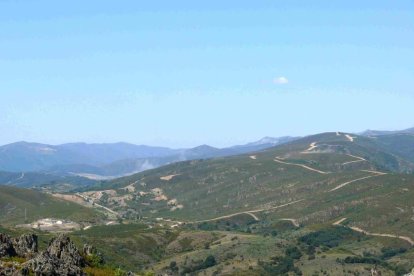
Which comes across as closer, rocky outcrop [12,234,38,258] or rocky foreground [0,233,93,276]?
rocky foreground [0,233,93,276]

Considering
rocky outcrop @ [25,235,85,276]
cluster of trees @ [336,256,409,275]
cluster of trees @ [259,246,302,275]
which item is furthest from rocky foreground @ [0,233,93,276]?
cluster of trees @ [336,256,409,275]

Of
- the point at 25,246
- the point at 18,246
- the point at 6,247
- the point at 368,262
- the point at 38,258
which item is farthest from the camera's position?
the point at 368,262

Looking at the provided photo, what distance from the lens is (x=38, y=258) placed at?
2448 inches

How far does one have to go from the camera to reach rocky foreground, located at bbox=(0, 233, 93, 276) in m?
59.9

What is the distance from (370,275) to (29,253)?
113862mm

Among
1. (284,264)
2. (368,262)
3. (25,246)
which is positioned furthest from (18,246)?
(368,262)

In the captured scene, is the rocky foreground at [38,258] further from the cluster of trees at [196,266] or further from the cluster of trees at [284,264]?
the cluster of trees at [284,264]

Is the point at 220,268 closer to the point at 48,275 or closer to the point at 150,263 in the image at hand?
the point at 150,263

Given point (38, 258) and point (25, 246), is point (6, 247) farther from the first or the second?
point (38, 258)

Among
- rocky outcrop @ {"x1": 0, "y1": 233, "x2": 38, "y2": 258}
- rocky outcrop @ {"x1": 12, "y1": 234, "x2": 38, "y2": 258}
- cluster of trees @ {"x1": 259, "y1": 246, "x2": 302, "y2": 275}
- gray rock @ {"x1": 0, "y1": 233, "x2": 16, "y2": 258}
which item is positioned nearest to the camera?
gray rock @ {"x1": 0, "y1": 233, "x2": 16, "y2": 258}

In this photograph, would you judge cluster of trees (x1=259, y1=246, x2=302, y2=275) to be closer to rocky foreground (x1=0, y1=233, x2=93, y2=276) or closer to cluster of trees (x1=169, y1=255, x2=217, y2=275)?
cluster of trees (x1=169, y1=255, x2=217, y2=275)

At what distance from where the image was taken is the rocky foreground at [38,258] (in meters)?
59.9

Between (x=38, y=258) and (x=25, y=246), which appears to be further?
(x=25, y=246)

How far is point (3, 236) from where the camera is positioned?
79250 mm
